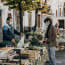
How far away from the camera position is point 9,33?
3.92 metres

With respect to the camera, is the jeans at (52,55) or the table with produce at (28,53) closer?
the table with produce at (28,53)

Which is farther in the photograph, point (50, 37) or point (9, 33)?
point (50, 37)

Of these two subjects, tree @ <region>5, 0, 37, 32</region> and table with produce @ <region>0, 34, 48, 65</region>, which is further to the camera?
tree @ <region>5, 0, 37, 32</region>

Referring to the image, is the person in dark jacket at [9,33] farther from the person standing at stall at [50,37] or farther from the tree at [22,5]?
the person standing at stall at [50,37]

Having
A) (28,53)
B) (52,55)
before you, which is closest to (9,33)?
(28,53)

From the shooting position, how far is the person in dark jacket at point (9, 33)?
388cm

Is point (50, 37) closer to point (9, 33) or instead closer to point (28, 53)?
point (28, 53)

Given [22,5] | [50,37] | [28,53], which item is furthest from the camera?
[50,37]

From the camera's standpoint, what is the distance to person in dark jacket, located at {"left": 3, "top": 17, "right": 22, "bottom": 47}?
388 cm

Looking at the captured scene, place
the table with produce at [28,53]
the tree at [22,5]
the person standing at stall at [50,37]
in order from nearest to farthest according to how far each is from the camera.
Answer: the table with produce at [28,53] → the tree at [22,5] → the person standing at stall at [50,37]

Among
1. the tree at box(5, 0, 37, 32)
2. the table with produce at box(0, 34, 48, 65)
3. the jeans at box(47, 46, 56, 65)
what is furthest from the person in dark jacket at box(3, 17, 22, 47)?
the jeans at box(47, 46, 56, 65)

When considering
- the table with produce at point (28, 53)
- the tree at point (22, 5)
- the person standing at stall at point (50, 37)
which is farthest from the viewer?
the person standing at stall at point (50, 37)

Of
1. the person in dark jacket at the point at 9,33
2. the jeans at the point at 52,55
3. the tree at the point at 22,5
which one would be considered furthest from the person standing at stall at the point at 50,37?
the person in dark jacket at the point at 9,33

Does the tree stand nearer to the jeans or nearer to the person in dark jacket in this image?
the person in dark jacket
